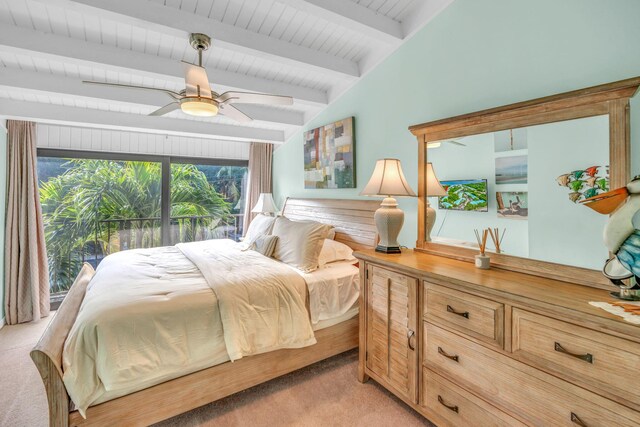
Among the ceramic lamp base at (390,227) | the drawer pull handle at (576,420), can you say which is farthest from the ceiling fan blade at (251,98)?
the drawer pull handle at (576,420)

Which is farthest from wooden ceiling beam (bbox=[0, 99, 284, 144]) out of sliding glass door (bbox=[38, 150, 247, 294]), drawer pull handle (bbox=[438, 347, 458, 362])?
drawer pull handle (bbox=[438, 347, 458, 362])

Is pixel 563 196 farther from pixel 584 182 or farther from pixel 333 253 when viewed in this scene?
pixel 333 253

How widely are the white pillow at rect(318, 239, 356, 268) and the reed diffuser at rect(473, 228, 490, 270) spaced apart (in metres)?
1.22

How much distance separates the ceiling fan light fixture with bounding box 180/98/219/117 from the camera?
2.12 metres

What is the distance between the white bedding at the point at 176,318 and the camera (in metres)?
1.52

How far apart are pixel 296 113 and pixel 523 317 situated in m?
3.51

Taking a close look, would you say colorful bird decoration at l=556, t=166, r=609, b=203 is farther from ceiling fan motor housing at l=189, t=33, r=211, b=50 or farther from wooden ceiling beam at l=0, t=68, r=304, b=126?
wooden ceiling beam at l=0, t=68, r=304, b=126

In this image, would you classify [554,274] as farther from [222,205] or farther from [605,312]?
[222,205]

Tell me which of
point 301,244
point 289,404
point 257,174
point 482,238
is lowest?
point 289,404

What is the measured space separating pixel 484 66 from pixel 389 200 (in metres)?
1.08

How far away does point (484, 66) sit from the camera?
Answer: 1962mm

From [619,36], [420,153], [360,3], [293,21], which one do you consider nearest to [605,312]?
[619,36]

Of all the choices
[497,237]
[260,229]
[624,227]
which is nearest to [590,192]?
[624,227]

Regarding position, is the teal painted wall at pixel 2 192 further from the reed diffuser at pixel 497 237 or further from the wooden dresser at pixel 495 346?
the reed diffuser at pixel 497 237
